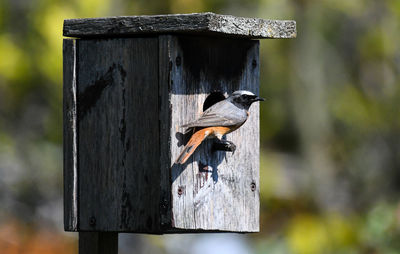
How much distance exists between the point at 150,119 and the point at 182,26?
486mm

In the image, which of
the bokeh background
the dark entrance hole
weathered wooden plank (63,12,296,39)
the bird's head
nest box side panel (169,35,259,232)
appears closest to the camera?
weathered wooden plank (63,12,296,39)

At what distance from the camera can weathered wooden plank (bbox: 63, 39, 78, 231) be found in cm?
448

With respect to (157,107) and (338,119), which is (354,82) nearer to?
(338,119)

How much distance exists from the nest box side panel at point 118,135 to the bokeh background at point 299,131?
2653 millimetres

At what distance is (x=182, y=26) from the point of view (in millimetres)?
4137

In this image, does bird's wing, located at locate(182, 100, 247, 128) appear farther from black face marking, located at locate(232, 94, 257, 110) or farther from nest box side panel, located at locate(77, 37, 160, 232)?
nest box side panel, located at locate(77, 37, 160, 232)

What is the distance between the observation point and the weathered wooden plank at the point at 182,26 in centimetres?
412

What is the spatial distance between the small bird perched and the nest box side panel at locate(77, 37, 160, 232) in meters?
0.18

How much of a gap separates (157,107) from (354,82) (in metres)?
10.3

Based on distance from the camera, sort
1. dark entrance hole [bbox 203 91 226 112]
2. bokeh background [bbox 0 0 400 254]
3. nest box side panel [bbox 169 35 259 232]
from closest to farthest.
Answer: nest box side panel [bbox 169 35 259 232] → dark entrance hole [bbox 203 91 226 112] → bokeh background [bbox 0 0 400 254]

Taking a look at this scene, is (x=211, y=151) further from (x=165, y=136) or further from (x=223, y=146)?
(x=165, y=136)

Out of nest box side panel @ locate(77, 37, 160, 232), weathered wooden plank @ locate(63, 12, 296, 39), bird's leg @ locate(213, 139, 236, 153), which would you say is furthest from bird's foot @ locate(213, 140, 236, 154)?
weathered wooden plank @ locate(63, 12, 296, 39)

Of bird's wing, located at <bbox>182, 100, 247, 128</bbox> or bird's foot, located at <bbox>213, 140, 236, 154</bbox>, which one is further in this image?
bird's foot, located at <bbox>213, 140, 236, 154</bbox>

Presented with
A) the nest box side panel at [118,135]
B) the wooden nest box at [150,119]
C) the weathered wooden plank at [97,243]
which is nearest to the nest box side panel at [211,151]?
the wooden nest box at [150,119]
